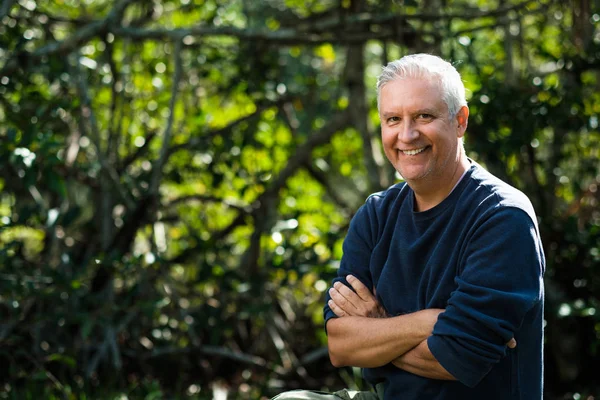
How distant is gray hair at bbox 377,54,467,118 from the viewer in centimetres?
238

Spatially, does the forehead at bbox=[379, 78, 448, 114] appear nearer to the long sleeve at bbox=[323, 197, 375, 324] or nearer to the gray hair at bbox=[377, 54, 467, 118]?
the gray hair at bbox=[377, 54, 467, 118]

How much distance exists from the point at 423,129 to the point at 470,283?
505 millimetres

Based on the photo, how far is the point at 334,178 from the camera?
6488mm

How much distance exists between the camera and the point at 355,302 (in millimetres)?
2584

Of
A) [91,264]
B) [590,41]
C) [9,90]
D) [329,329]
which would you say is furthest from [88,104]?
[590,41]

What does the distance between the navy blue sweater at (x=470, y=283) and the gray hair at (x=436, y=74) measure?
0.23 m

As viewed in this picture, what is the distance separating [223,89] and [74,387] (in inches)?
88.7

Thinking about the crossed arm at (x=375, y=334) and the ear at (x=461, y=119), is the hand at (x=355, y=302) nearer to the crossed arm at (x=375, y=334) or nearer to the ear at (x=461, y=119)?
the crossed arm at (x=375, y=334)

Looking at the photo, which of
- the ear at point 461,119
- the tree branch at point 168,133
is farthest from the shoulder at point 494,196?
the tree branch at point 168,133

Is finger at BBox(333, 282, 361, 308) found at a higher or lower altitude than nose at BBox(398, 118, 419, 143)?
lower

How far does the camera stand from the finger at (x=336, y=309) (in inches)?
103

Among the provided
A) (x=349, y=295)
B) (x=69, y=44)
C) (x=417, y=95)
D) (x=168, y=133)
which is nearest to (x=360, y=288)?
(x=349, y=295)

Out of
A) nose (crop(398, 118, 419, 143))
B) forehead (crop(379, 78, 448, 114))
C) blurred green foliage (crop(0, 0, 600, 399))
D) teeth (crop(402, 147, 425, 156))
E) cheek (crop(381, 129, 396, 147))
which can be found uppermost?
forehead (crop(379, 78, 448, 114))

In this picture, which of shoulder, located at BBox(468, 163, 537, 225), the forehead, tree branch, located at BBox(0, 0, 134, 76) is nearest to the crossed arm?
shoulder, located at BBox(468, 163, 537, 225)
